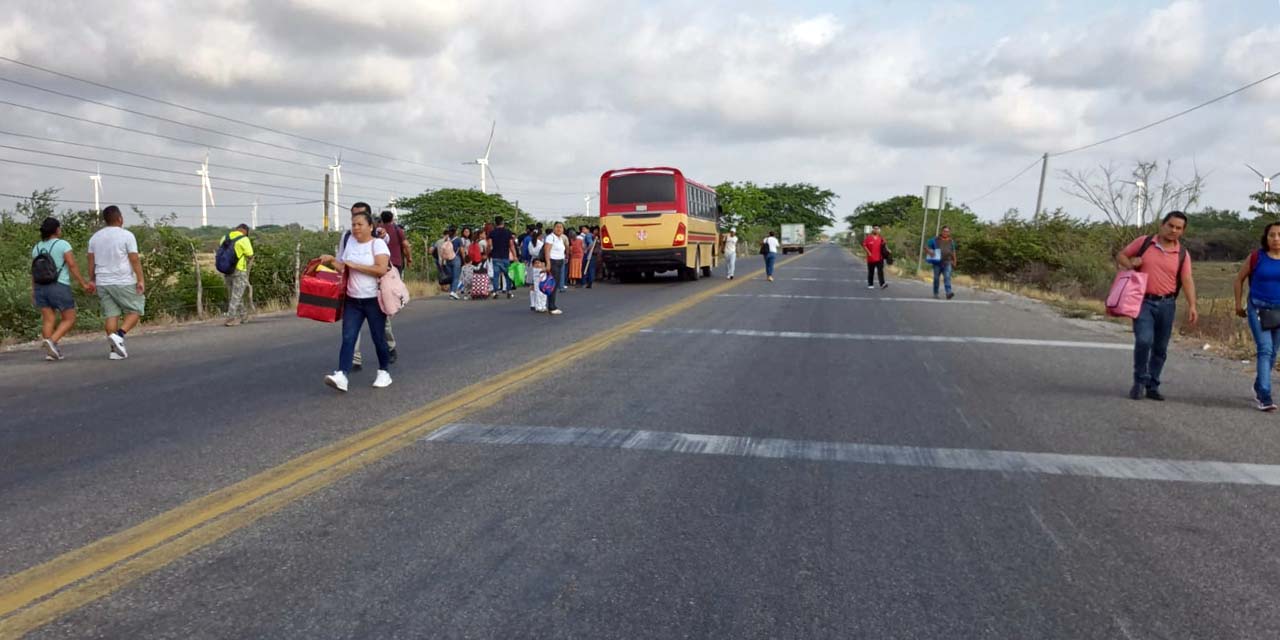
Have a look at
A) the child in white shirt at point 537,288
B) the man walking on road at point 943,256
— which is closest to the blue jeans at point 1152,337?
the child in white shirt at point 537,288

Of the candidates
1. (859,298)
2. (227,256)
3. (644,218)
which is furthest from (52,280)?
(644,218)

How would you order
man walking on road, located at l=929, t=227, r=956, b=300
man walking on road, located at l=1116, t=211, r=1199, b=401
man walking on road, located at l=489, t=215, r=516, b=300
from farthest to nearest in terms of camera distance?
man walking on road, located at l=929, t=227, r=956, b=300 → man walking on road, located at l=489, t=215, r=516, b=300 → man walking on road, located at l=1116, t=211, r=1199, b=401

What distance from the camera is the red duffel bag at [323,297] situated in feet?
25.0

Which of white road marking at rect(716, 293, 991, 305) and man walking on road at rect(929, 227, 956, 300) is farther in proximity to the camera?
man walking on road at rect(929, 227, 956, 300)

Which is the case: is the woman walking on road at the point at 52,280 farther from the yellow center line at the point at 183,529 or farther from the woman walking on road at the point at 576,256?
→ the woman walking on road at the point at 576,256

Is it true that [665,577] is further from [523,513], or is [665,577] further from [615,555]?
[523,513]

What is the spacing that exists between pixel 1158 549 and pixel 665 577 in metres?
2.27

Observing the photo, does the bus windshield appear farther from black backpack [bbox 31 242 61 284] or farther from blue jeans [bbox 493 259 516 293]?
black backpack [bbox 31 242 61 284]

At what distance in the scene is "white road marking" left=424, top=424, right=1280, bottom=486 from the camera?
17.4 ft

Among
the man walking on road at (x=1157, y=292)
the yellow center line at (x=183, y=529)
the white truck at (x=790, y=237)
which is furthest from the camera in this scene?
the white truck at (x=790, y=237)

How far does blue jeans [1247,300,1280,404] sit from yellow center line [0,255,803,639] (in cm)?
644

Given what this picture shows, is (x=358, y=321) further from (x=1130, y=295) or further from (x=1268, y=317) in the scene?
(x=1268, y=317)

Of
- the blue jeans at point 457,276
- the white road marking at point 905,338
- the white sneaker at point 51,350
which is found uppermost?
the blue jeans at point 457,276

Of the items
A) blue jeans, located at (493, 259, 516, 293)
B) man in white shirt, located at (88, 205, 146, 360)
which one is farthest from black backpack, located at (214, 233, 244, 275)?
blue jeans, located at (493, 259, 516, 293)
